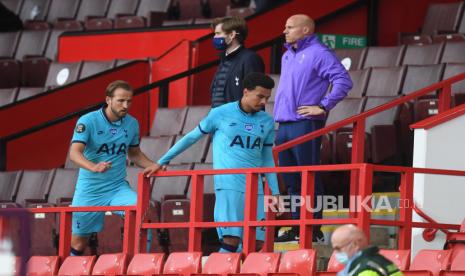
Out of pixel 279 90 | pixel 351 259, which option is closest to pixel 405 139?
pixel 279 90

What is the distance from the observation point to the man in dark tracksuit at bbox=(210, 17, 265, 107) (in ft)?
32.4

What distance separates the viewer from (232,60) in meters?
A: 9.98

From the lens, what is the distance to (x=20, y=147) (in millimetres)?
13672

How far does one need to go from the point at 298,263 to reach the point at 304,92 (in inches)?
67.9

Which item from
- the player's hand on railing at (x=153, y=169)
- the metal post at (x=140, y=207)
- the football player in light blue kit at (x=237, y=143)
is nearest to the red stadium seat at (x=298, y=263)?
the football player in light blue kit at (x=237, y=143)

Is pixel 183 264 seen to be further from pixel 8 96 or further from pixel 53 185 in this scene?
pixel 8 96

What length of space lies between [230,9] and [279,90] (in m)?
6.35

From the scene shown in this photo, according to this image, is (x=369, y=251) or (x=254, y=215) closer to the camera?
(x=369, y=251)

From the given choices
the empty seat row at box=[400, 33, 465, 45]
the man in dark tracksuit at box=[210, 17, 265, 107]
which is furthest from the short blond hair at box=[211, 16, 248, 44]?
the empty seat row at box=[400, 33, 465, 45]

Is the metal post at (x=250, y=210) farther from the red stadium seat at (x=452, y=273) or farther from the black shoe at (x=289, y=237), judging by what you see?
the red stadium seat at (x=452, y=273)

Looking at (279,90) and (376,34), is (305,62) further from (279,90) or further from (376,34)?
(376,34)

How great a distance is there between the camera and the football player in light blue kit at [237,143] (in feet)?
29.5

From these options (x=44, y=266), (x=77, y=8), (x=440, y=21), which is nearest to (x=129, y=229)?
(x=44, y=266)

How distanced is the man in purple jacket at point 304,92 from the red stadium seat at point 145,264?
84cm
